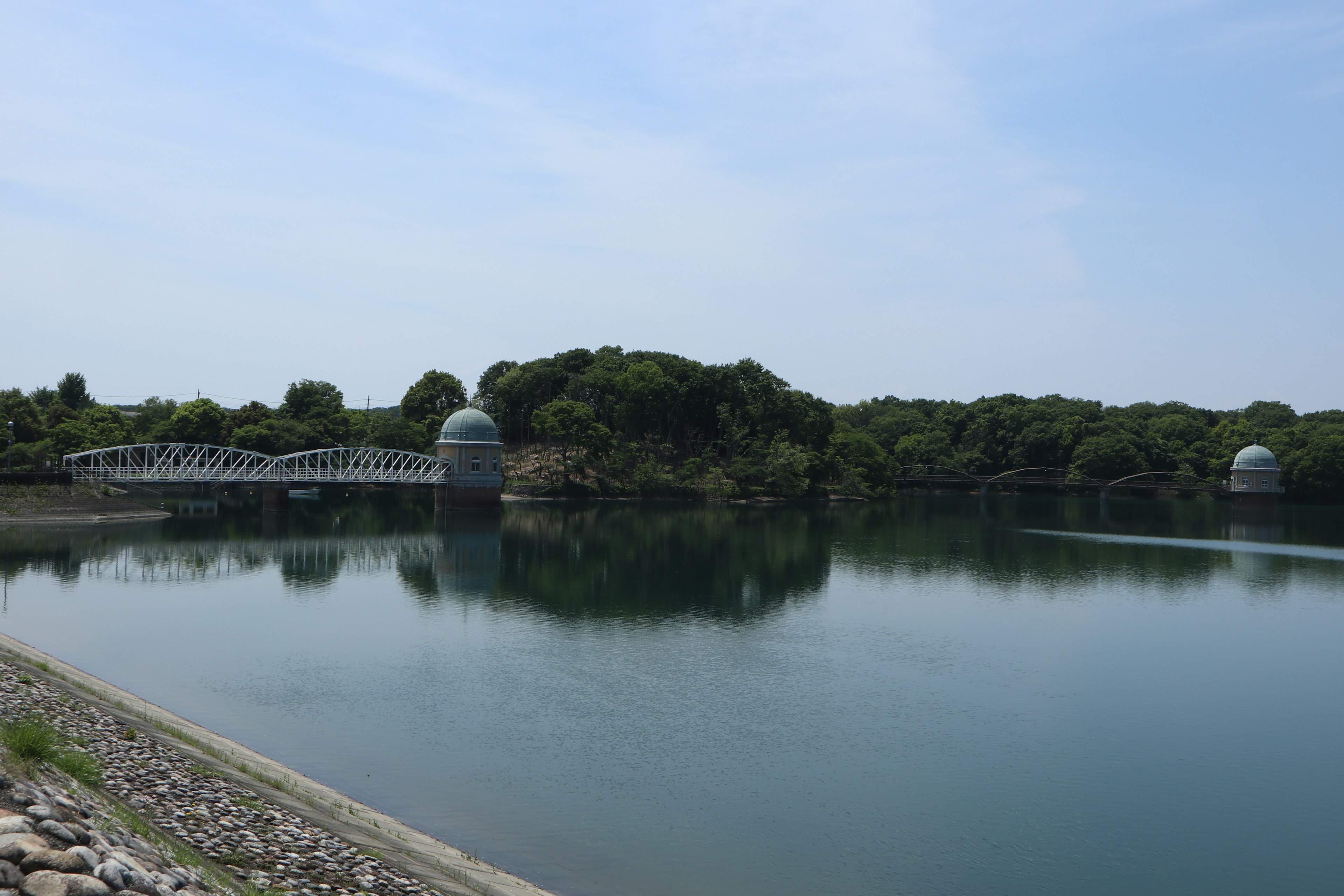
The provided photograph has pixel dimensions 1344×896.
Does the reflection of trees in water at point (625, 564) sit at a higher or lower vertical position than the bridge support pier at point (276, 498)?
lower

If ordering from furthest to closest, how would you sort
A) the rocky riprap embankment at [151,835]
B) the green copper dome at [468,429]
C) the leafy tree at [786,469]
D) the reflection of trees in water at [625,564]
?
1. the leafy tree at [786,469]
2. the green copper dome at [468,429]
3. the reflection of trees in water at [625,564]
4. the rocky riprap embankment at [151,835]

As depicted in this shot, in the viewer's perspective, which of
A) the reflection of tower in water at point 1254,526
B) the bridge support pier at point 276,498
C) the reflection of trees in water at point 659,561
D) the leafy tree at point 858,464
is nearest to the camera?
the reflection of trees in water at point 659,561

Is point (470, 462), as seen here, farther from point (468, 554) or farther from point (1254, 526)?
point (1254, 526)

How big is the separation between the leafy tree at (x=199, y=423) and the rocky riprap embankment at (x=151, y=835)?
91.1m

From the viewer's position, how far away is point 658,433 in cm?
10944

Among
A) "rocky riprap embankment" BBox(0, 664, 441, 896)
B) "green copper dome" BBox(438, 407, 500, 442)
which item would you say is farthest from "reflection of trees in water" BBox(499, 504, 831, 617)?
"rocky riprap embankment" BBox(0, 664, 441, 896)

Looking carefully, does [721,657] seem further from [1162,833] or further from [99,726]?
[99,726]

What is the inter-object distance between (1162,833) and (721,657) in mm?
14690

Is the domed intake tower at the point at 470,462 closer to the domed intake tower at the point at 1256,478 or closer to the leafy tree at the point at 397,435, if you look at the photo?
the leafy tree at the point at 397,435

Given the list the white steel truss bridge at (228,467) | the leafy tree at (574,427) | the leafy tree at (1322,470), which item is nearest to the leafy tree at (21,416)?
the white steel truss bridge at (228,467)

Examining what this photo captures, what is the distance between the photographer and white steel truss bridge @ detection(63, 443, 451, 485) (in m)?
71.3

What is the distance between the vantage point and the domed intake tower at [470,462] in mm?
83250

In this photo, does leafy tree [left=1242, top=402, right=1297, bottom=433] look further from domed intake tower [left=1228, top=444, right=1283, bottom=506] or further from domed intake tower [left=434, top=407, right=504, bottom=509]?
domed intake tower [left=434, top=407, right=504, bottom=509]

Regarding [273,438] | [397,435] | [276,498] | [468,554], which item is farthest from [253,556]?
[397,435]
